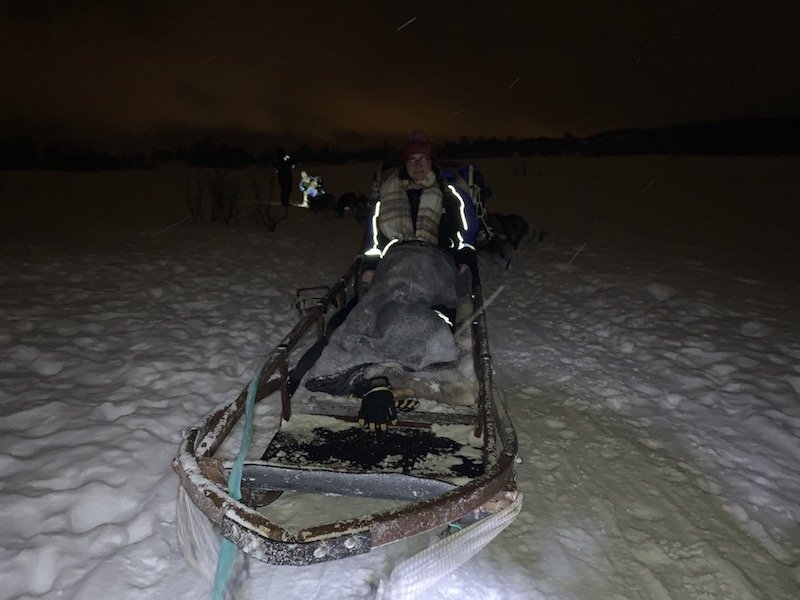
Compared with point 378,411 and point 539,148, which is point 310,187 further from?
point 539,148

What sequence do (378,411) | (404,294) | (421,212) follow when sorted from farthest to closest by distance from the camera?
(421,212) → (404,294) → (378,411)

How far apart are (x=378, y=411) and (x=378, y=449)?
18 cm

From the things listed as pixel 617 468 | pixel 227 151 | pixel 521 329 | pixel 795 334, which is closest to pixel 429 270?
pixel 617 468

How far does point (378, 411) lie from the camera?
2.45 m

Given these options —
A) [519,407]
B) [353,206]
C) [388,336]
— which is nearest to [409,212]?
[388,336]

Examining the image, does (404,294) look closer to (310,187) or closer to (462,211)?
(462,211)

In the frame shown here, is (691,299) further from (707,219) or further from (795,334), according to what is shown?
(707,219)

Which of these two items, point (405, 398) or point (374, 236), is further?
point (374, 236)

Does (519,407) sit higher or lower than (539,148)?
lower

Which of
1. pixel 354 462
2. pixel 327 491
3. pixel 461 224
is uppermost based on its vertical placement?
pixel 461 224

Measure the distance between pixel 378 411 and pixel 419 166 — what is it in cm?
240

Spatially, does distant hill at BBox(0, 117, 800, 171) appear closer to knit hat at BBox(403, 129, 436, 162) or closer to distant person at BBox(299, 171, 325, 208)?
distant person at BBox(299, 171, 325, 208)

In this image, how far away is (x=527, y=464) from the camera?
2.77 m

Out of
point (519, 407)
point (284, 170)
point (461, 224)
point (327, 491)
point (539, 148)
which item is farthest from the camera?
point (539, 148)
